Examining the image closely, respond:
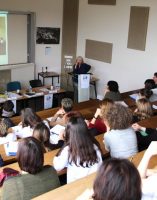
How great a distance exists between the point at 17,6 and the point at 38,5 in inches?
26.8

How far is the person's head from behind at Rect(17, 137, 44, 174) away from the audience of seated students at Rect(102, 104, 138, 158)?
3.60 feet

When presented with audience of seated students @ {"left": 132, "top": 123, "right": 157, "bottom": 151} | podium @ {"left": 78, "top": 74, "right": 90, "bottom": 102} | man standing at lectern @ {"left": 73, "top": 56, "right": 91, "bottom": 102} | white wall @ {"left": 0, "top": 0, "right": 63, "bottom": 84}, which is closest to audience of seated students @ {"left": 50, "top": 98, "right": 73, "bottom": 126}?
audience of seated students @ {"left": 132, "top": 123, "right": 157, "bottom": 151}

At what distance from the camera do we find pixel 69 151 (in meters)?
2.83

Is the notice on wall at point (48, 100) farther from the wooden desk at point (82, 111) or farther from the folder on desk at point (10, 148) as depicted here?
the folder on desk at point (10, 148)

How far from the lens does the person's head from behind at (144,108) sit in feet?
14.7

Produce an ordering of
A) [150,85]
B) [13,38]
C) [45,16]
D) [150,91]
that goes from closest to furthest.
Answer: [150,91] < [150,85] < [13,38] < [45,16]

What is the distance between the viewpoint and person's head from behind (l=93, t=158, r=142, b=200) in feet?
5.24

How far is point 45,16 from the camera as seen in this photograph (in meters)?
9.31

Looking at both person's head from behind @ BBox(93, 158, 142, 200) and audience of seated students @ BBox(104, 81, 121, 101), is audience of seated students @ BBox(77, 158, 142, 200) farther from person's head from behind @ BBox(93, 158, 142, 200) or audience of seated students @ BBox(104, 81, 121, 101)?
audience of seated students @ BBox(104, 81, 121, 101)

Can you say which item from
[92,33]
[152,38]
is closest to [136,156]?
[152,38]

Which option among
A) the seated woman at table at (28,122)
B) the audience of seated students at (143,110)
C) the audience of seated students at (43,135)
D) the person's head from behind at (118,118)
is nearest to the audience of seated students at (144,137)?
the person's head from behind at (118,118)

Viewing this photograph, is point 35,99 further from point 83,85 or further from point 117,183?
point 117,183

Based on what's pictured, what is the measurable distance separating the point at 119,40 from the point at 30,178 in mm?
6735

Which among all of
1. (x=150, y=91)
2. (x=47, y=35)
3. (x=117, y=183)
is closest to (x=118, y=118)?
(x=117, y=183)
